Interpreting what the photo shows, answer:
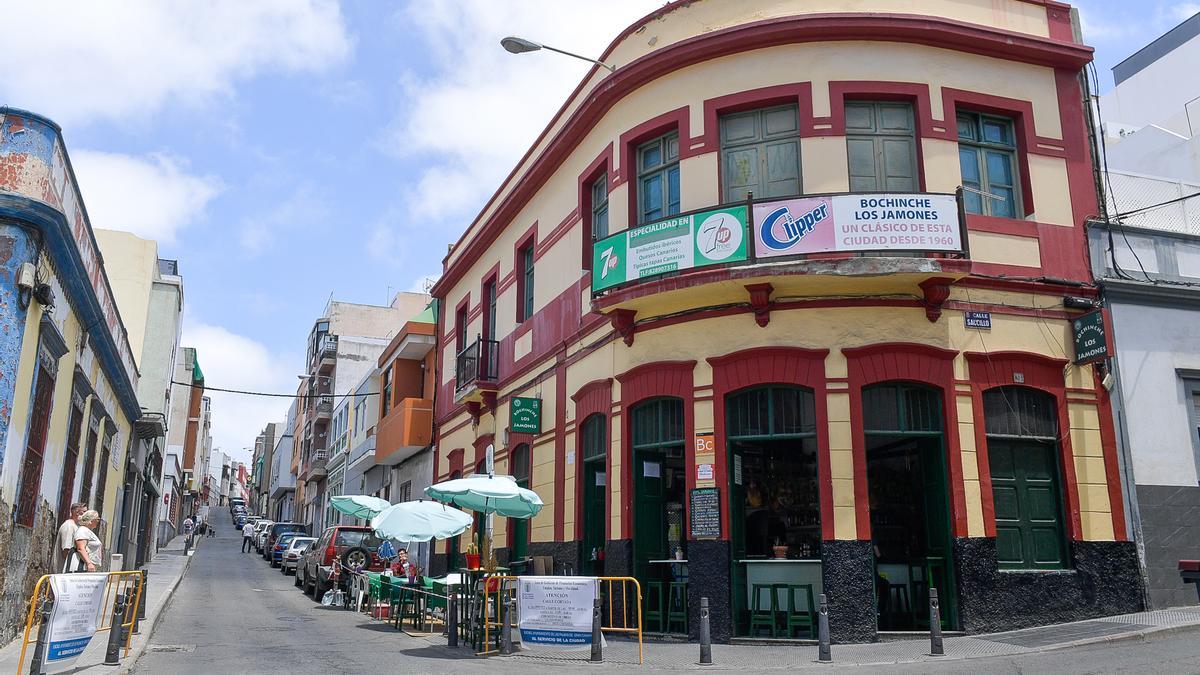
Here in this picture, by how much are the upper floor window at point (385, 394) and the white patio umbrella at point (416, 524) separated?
59.4 feet

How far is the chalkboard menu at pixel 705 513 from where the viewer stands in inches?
523

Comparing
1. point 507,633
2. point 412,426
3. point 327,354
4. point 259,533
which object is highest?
point 327,354

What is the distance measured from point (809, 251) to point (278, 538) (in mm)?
30106

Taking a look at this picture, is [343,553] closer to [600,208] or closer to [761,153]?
[600,208]

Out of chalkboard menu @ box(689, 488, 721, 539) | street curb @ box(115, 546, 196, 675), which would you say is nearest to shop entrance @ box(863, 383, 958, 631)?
chalkboard menu @ box(689, 488, 721, 539)

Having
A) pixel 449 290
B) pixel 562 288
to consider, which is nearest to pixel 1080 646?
pixel 562 288

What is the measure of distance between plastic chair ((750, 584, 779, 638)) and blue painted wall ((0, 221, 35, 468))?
958 cm

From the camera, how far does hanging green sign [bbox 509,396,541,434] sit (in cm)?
1861

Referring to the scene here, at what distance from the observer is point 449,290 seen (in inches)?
1073

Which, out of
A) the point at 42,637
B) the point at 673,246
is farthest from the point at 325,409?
the point at 42,637

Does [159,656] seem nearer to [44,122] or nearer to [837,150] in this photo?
[44,122]

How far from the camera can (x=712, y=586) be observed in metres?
13.1

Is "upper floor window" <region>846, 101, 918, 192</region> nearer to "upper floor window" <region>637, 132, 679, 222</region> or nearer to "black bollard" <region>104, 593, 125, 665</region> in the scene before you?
"upper floor window" <region>637, 132, 679, 222</region>

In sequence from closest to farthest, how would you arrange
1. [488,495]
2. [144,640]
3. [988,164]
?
[144,640] → [488,495] → [988,164]
